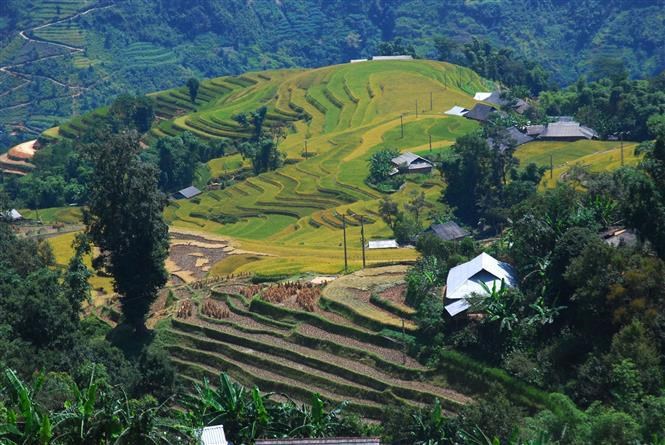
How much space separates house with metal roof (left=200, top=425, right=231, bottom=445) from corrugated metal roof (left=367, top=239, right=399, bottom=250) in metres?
42.8

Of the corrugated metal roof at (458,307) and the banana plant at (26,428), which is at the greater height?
the banana plant at (26,428)

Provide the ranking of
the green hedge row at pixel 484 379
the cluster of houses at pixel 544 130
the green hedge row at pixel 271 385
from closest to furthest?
the green hedge row at pixel 484 379
the green hedge row at pixel 271 385
the cluster of houses at pixel 544 130

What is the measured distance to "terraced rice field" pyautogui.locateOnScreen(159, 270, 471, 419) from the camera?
146 ft

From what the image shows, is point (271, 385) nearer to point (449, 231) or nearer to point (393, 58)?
point (449, 231)

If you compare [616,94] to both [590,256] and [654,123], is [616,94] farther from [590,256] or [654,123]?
[590,256]

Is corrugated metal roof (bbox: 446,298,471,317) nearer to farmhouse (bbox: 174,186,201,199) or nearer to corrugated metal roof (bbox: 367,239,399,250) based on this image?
corrugated metal roof (bbox: 367,239,399,250)

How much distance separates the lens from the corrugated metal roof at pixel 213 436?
32.0m

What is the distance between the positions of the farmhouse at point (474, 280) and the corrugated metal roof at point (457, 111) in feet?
261

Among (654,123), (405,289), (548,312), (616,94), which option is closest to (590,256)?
(548,312)

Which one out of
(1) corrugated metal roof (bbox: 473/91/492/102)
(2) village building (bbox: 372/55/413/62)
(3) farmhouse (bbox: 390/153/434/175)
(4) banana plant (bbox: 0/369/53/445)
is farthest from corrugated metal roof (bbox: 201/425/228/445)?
(2) village building (bbox: 372/55/413/62)

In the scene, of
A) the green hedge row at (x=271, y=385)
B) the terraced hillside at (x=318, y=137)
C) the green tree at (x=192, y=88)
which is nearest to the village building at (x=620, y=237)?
the green hedge row at (x=271, y=385)

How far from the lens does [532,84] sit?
499ft

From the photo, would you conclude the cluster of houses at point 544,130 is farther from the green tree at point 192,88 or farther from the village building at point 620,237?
the village building at point 620,237

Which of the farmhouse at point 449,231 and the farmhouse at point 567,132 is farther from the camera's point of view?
the farmhouse at point 567,132
